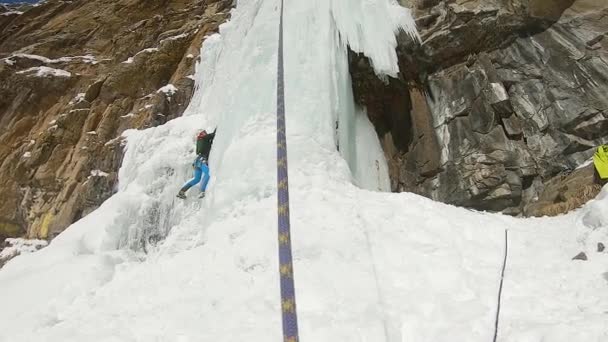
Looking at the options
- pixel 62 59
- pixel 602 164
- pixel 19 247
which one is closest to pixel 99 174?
pixel 19 247

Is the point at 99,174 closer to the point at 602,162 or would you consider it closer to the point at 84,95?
the point at 84,95

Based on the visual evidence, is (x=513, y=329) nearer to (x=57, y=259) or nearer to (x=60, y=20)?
(x=57, y=259)

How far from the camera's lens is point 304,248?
5270 mm

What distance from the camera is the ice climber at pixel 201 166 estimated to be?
7.97m

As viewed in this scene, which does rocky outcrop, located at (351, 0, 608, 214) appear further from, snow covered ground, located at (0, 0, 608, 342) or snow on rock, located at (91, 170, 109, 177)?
snow on rock, located at (91, 170, 109, 177)

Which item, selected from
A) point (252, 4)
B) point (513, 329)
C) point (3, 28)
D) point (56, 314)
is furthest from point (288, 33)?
point (3, 28)

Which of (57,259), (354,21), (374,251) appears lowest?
(57,259)

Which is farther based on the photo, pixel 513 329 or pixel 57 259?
pixel 57 259

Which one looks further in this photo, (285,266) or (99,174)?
(99,174)

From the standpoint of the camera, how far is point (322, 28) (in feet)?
32.3

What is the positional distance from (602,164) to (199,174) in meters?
5.72

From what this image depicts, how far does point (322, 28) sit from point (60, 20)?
502 inches

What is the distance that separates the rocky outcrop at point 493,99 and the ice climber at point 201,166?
135 inches

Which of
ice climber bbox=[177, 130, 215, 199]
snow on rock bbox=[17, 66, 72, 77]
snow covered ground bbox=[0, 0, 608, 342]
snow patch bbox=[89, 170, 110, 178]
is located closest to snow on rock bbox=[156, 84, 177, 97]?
snow patch bbox=[89, 170, 110, 178]
